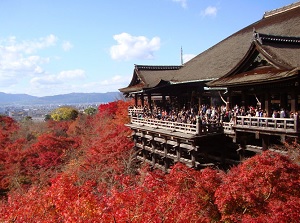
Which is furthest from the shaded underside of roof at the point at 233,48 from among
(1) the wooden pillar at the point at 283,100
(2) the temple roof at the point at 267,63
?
(1) the wooden pillar at the point at 283,100

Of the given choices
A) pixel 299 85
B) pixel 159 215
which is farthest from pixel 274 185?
pixel 299 85

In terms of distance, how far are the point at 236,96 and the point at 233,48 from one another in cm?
549

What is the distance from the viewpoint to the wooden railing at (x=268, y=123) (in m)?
12.4

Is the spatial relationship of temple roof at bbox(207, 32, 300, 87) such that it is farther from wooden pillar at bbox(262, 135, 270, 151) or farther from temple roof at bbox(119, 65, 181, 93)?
temple roof at bbox(119, 65, 181, 93)

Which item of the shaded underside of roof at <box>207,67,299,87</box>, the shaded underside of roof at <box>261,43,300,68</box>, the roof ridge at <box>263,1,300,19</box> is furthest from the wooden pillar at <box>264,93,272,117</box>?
the roof ridge at <box>263,1,300,19</box>

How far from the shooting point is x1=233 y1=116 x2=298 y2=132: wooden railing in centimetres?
1242

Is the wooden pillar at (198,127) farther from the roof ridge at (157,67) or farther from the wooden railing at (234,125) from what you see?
the roof ridge at (157,67)

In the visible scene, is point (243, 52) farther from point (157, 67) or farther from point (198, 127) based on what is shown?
point (157, 67)

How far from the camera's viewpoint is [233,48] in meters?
23.0

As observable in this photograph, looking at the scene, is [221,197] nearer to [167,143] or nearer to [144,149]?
[167,143]

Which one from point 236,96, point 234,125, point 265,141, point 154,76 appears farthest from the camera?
point 154,76

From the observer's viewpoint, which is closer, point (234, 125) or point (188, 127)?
point (234, 125)

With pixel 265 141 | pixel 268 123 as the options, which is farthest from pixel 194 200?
pixel 265 141

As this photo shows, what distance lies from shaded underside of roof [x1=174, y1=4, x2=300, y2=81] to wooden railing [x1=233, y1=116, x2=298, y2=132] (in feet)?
14.6
